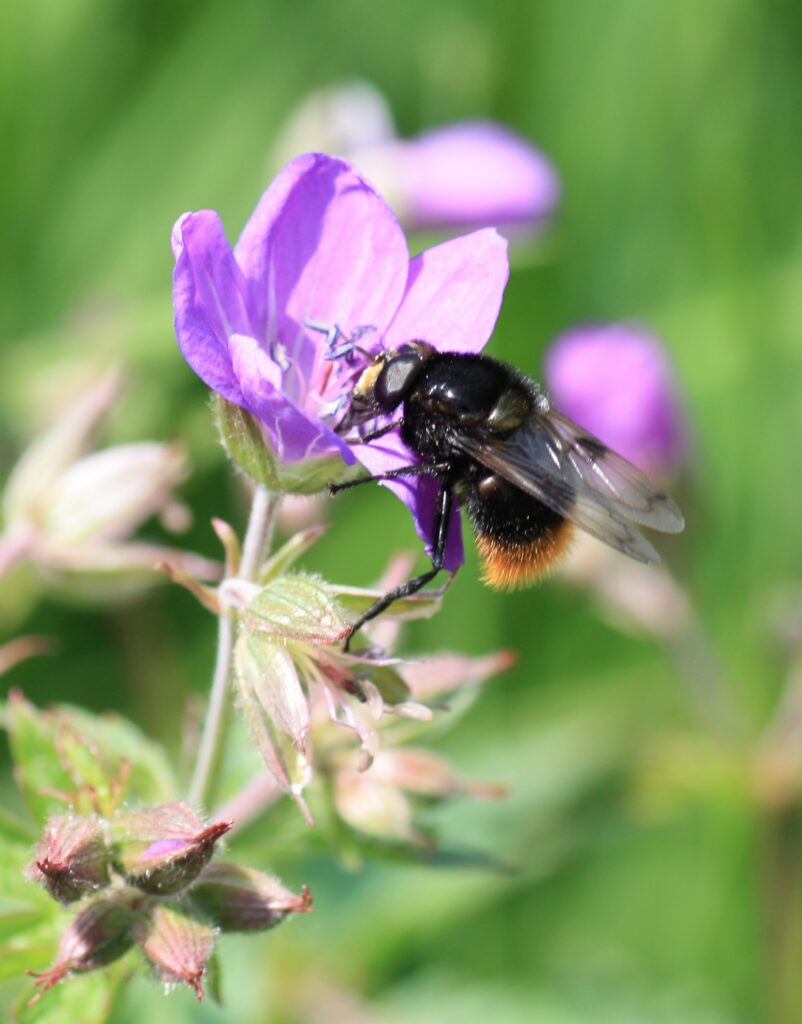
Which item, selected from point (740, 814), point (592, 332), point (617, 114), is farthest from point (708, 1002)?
point (617, 114)

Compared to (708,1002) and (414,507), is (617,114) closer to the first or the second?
(708,1002)

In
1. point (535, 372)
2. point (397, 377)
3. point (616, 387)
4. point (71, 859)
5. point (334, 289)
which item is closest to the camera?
point (71, 859)

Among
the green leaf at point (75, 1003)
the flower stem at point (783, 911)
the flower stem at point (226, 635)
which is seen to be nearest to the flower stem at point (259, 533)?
the flower stem at point (226, 635)

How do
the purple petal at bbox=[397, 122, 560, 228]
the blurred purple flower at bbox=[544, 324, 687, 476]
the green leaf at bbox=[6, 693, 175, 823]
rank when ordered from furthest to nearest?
the purple petal at bbox=[397, 122, 560, 228] < the blurred purple flower at bbox=[544, 324, 687, 476] < the green leaf at bbox=[6, 693, 175, 823]

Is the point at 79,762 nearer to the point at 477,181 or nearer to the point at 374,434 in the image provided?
the point at 374,434

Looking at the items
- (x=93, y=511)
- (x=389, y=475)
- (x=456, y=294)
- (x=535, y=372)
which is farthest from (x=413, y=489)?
(x=535, y=372)

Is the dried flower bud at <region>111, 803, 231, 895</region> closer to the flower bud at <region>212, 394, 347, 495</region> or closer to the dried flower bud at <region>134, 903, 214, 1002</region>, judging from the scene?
the dried flower bud at <region>134, 903, 214, 1002</region>

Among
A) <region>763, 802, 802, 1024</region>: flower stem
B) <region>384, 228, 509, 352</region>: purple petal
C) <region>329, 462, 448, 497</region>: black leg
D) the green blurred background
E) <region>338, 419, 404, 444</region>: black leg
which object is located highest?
<region>384, 228, 509, 352</region>: purple petal

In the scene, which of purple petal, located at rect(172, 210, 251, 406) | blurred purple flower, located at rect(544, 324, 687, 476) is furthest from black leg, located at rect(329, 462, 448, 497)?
blurred purple flower, located at rect(544, 324, 687, 476)
